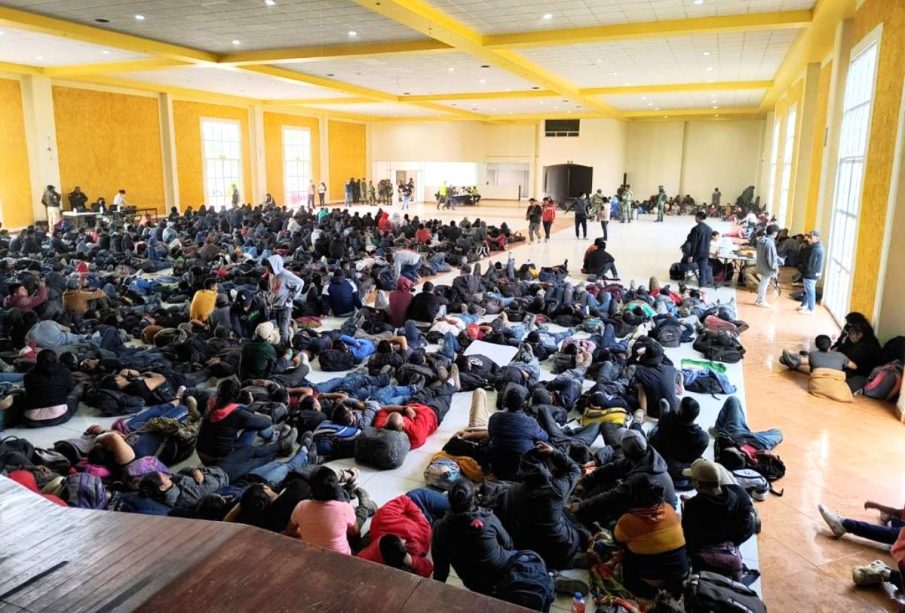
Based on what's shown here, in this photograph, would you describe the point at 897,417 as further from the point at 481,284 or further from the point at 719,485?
the point at 481,284

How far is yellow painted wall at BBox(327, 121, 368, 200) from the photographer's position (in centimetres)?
3431

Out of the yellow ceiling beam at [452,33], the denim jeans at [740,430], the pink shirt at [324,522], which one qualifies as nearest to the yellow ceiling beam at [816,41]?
the yellow ceiling beam at [452,33]

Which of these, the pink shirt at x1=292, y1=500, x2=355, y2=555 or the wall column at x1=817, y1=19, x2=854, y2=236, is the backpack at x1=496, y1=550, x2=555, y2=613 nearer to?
the pink shirt at x1=292, y1=500, x2=355, y2=555

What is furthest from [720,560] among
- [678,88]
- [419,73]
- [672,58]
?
[678,88]

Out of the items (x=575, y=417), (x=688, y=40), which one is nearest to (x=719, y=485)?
(x=575, y=417)

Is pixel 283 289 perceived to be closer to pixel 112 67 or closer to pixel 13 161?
pixel 112 67

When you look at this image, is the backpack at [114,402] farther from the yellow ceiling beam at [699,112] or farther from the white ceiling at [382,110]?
the yellow ceiling beam at [699,112]

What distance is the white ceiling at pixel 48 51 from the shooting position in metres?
14.6

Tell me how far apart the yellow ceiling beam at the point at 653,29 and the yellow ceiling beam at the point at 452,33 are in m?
0.62

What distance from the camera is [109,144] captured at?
73.9 feet

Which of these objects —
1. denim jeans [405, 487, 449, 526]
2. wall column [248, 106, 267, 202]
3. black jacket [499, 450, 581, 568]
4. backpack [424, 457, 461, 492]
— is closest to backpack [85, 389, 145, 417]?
backpack [424, 457, 461, 492]

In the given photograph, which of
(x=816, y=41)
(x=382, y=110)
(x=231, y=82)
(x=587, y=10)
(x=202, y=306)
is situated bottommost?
(x=202, y=306)

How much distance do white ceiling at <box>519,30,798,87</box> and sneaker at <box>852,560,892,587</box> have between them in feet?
40.3

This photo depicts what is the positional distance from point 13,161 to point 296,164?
13716 mm
